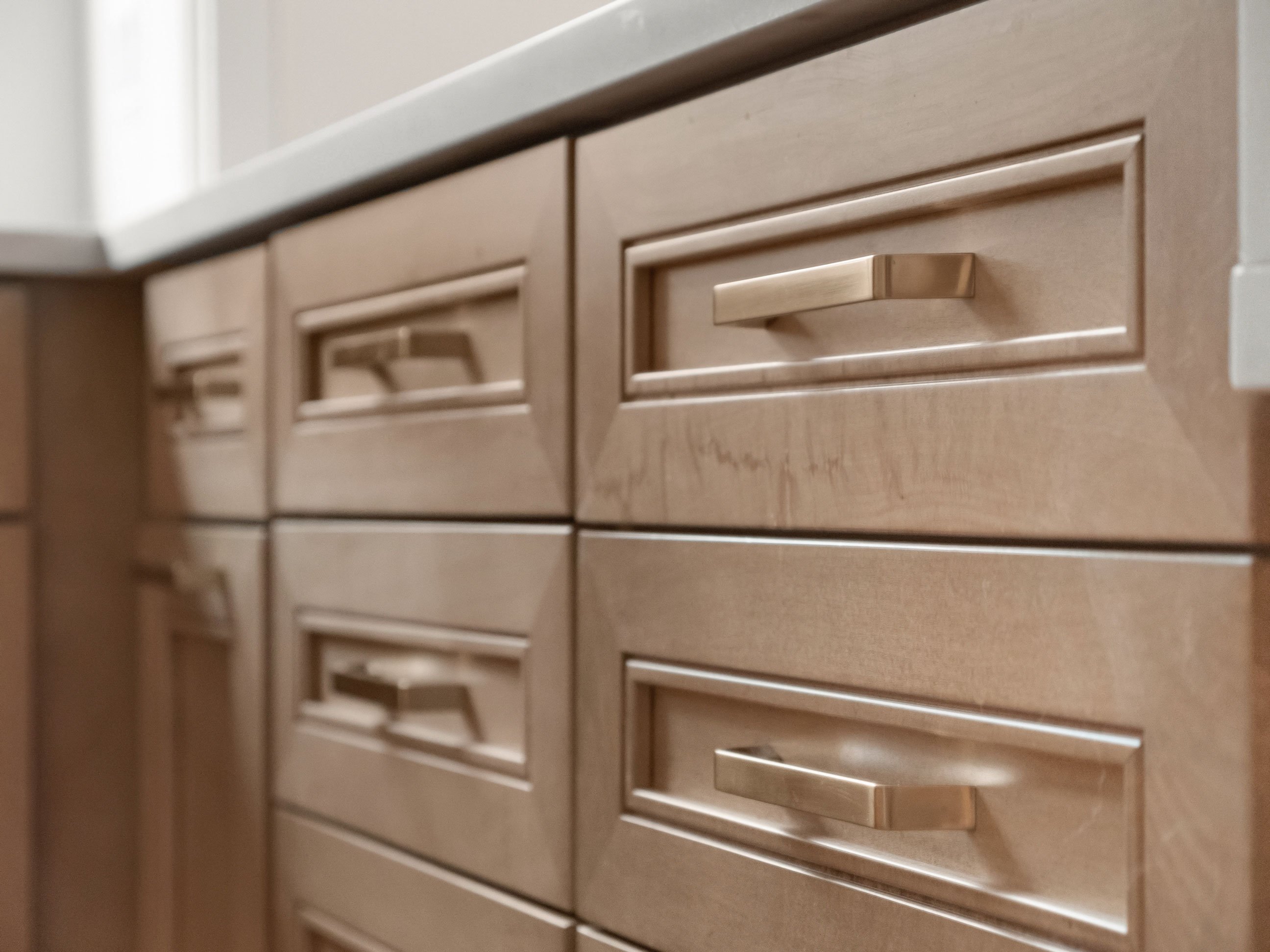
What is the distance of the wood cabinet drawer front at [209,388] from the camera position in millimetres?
1029

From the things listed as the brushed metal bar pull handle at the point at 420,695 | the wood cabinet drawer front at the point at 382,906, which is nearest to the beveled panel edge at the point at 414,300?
the brushed metal bar pull handle at the point at 420,695

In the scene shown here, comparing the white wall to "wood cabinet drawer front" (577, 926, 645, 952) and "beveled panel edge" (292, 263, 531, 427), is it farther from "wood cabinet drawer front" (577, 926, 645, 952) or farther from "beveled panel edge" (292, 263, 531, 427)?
"wood cabinet drawer front" (577, 926, 645, 952)

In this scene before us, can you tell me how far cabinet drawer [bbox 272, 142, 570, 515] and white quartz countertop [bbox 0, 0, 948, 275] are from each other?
21mm

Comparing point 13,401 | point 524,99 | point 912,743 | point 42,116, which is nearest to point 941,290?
point 912,743

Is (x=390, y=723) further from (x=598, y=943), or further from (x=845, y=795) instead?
(x=845, y=795)

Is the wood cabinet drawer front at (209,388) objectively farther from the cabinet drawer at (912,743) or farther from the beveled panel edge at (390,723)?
the cabinet drawer at (912,743)

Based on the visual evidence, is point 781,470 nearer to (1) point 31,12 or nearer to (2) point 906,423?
(2) point 906,423

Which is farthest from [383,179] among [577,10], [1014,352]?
[577,10]

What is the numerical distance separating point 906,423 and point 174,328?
84 centimetres

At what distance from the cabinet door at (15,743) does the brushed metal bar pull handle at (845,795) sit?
86 centimetres

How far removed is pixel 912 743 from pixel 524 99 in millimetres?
411

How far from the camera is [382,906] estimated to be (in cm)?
86

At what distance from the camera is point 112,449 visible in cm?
126

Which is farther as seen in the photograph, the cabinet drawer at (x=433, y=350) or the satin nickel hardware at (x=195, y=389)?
the satin nickel hardware at (x=195, y=389)
